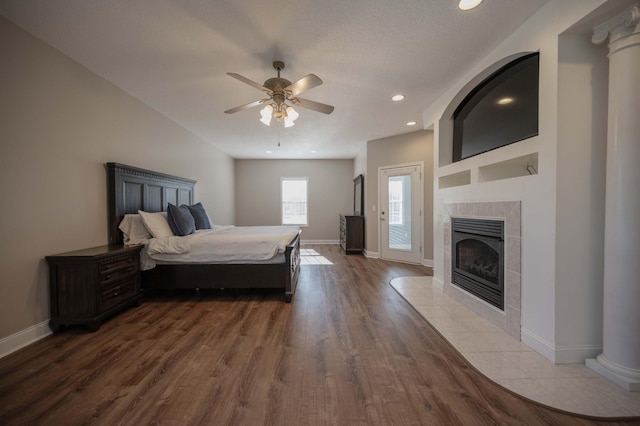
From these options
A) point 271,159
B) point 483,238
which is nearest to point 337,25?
point 483,238

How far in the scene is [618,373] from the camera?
5.03 feet

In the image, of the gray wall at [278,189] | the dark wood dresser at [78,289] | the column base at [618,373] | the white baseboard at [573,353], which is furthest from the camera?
the gray wall at [278,189]

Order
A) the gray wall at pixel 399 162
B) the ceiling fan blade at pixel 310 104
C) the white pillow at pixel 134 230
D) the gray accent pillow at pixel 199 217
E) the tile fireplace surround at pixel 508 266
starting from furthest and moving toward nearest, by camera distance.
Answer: the gray wall at pixel 399 162 → the gray accent pillow at pixel 199 217 → the white pillow at pixel 134 230 → the ceiling fan blade at pixel 310 104 → the tile fireplace surround at pixel 508 266

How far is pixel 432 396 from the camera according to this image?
147 centimetres

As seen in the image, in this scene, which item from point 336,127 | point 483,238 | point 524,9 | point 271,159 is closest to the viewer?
point 524,9

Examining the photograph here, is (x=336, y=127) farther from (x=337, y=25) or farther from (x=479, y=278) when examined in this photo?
(x=479, y=278)

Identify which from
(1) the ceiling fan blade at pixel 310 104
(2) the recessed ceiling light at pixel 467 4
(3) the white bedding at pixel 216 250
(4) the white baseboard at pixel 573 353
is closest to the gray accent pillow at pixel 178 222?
(3) the white bedding at pixel 216 250

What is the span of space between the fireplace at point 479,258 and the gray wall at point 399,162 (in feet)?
6.26

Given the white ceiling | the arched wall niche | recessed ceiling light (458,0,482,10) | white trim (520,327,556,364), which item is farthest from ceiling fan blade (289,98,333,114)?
white trim (520,327,556,364)

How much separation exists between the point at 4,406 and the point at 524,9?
4.26 m

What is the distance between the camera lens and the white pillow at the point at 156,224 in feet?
9.98

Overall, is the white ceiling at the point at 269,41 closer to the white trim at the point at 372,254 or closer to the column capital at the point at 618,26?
the column capital at the point at 618,26

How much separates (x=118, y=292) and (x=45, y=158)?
4.57 feet

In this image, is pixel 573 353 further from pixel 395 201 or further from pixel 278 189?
pixel 278 189
